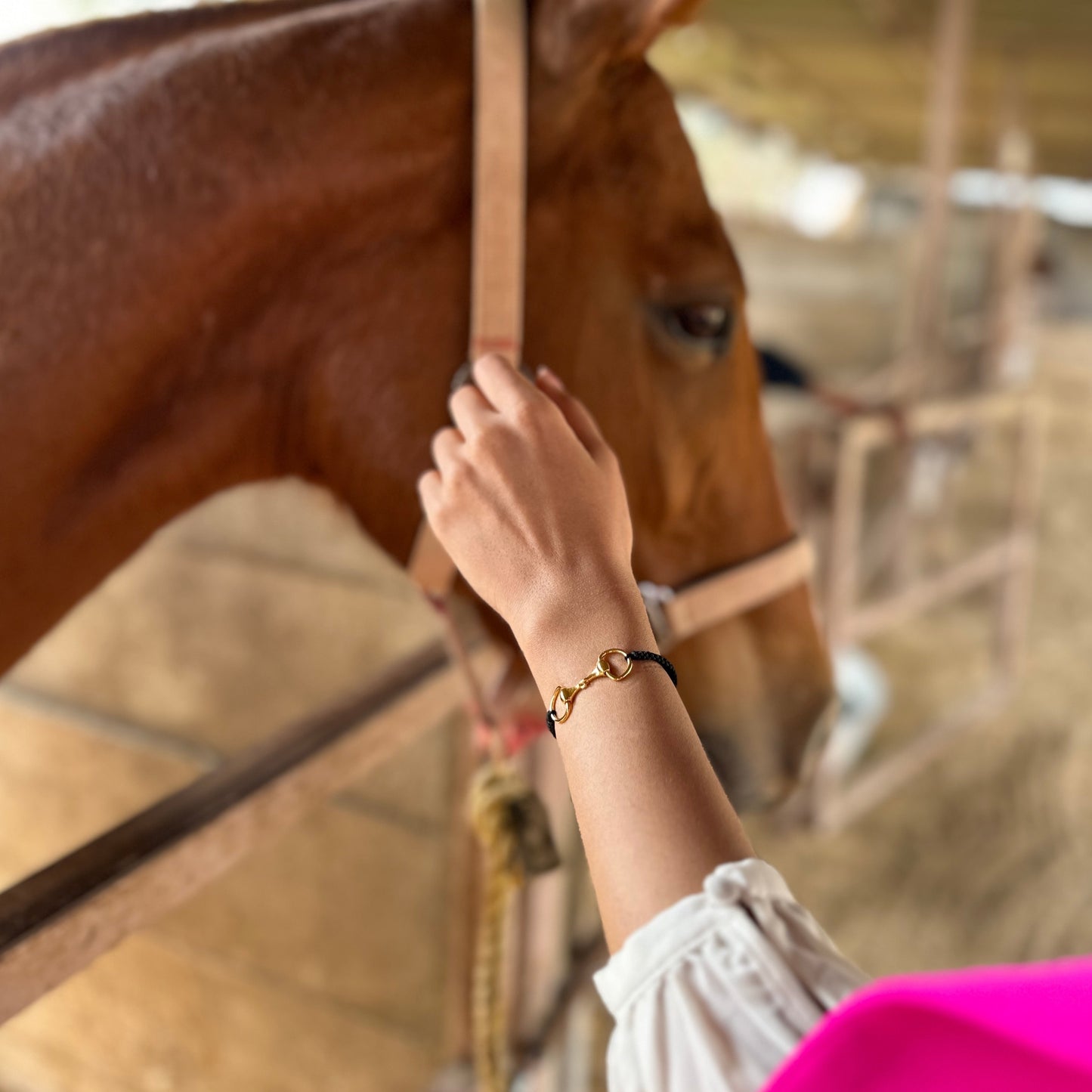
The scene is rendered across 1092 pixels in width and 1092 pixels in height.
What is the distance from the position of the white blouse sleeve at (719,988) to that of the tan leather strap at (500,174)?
448 millimetres

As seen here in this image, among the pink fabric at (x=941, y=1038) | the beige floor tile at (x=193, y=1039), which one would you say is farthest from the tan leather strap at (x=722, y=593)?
the beige floor tile at (x=193, y=1039)

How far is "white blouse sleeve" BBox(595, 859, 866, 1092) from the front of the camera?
34 centimetres

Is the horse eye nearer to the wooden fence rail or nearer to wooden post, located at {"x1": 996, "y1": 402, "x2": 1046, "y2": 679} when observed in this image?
the wooden fence rail

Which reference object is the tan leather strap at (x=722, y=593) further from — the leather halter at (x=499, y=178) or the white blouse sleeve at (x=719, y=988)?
the white blouse sleeve at (x=719, y=988)

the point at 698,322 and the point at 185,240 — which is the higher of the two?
the point at 185,240

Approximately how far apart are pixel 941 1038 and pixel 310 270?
64 centimetres

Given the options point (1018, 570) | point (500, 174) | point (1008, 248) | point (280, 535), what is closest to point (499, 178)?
point (500, 174)

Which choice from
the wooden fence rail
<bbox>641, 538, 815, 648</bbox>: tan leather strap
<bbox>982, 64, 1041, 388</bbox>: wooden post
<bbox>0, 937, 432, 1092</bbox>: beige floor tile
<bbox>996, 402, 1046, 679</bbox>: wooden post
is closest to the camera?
the wooden fence rail

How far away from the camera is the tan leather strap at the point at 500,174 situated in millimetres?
705

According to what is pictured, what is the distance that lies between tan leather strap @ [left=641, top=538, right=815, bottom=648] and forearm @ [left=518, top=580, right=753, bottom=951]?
0.34 metres

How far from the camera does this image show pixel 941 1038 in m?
0.33

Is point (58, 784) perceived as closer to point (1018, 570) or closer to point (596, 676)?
point (596, 676)

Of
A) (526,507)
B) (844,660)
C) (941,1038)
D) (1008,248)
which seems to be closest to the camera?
(941,1038)

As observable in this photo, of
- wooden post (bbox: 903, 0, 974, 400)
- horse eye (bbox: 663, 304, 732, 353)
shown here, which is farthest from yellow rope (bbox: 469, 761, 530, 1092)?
wooden post (bbox: 903, 0, 974, 400)
